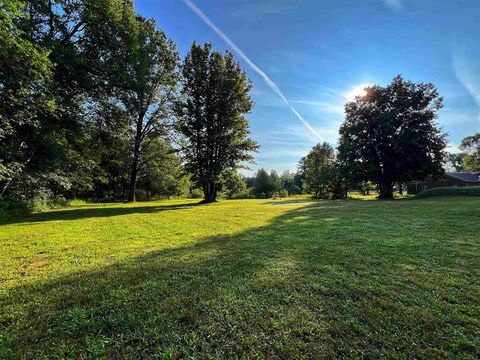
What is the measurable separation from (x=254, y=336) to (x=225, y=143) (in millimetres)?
20601

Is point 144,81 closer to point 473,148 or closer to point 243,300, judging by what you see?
point 243,300

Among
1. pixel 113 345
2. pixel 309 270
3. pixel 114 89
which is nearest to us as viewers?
pixel 113 345

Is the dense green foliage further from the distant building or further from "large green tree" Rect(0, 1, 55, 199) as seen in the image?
"large green tree" Rect(0, 1, 55, 199)

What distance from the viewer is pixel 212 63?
21812 mm

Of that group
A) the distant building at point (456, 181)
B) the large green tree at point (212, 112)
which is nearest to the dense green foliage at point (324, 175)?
the distant building at point (456, 181)

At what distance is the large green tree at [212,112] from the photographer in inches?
847

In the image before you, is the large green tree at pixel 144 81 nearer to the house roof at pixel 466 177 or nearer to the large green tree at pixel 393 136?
the large green tree at pixel 393 136

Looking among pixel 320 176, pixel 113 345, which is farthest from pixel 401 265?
pixel 320 176

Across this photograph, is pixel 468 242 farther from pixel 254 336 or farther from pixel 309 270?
pixel 254 336

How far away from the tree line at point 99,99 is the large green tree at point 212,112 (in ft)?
0.30

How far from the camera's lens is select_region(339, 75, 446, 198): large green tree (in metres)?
24.9

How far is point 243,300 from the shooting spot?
281 centimetres

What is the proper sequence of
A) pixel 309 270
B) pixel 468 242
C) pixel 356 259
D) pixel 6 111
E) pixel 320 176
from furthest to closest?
pixel 320 176, pixel 6 111, pixel 468 242, pixel 356 259, pixel 309 270

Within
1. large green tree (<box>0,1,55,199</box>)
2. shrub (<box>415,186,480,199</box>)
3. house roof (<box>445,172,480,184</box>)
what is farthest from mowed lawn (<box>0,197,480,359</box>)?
house roof (<box>445,172,480,184</box>)
